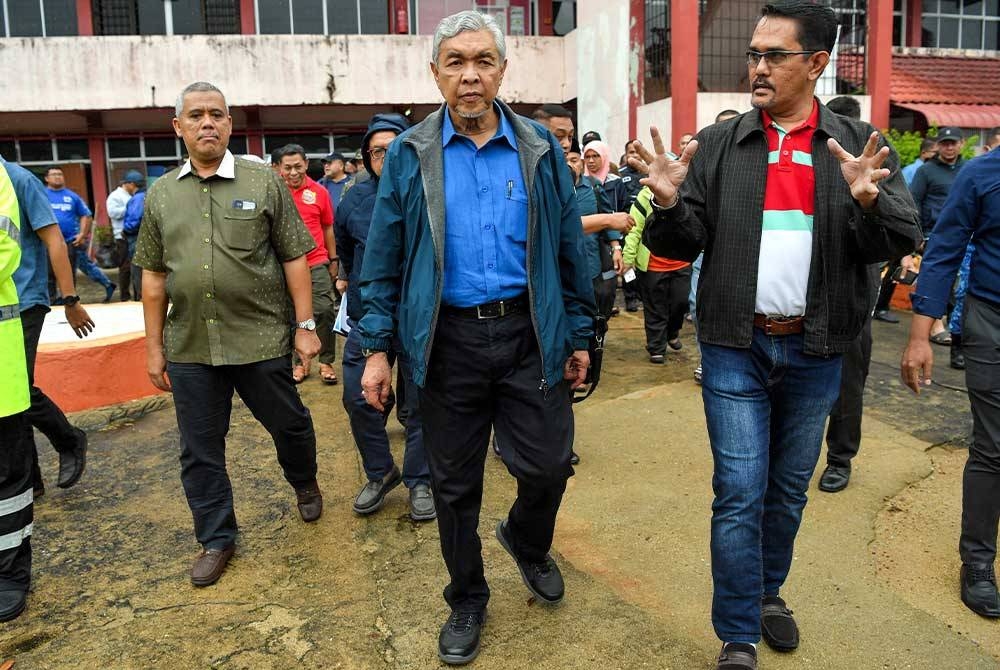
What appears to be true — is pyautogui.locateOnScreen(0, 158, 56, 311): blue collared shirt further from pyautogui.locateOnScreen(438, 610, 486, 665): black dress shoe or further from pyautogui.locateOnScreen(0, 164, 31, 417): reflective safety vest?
pyautogui.locateOnScreen(438, 610, 486, 665): black dress shoe

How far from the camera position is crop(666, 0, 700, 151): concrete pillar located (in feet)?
43.3

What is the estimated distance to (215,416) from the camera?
3510 millimetres

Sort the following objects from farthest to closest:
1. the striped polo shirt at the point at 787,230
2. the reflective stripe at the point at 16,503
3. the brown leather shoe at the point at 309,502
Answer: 1. the brown leather shoe at the point at 309,502
2. the reflective stripe at the point at 16,503
3. the striped polo shirt at the point at 787,230

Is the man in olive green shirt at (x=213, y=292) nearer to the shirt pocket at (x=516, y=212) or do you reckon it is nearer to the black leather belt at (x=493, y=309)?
the black leather belt at (x=493, y=309)

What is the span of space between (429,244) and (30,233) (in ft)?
8.40

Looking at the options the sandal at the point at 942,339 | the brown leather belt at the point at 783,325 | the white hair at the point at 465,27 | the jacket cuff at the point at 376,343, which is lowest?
the sandal at the point at 942,339

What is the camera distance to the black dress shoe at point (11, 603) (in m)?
3.10

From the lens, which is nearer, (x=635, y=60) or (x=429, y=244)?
(x=429, y=244)

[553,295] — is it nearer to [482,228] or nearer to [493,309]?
[493,309]

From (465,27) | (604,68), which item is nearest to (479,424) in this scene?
(465,27)

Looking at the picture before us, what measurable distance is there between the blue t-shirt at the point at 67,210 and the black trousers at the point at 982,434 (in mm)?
10064

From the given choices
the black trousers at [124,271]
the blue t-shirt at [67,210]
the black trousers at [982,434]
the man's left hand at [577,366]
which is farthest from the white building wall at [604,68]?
the man's left hand at [577,366]

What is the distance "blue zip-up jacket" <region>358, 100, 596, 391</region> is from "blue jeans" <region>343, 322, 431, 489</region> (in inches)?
49.1

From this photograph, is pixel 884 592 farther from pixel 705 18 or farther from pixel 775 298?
pixel 705 18
